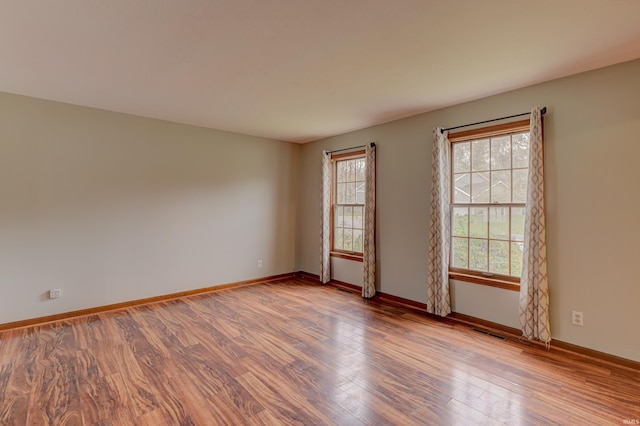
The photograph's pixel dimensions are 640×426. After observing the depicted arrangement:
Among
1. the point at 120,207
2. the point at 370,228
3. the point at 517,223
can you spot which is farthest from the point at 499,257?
the point at 120,207

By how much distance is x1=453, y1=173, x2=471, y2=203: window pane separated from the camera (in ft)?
11.9

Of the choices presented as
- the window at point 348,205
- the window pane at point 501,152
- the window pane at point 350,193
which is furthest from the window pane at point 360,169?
the window pane at point 501,152

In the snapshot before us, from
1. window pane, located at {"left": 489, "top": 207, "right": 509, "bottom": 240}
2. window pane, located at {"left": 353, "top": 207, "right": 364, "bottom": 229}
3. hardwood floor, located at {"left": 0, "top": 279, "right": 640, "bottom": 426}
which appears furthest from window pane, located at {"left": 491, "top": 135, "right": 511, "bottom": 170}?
window pane, located at {"left": 353, "top": 207, "right": 364, "bottom": 229}

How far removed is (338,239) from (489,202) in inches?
99.6

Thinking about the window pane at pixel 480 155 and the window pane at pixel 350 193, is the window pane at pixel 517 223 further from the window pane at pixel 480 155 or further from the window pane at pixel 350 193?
the window pane at pixel 350 193

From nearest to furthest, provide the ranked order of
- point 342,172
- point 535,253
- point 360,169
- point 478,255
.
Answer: point 535,253 → point 478,255 → point 360,169 → point 342,172

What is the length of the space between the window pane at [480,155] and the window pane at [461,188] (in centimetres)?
15

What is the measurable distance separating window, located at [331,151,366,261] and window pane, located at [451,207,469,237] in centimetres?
152

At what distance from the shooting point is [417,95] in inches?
129

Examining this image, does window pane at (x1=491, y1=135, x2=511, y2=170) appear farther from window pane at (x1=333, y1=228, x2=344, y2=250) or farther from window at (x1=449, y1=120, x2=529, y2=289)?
window pane at (x1=333, y1=228, x2=344, y2=250)

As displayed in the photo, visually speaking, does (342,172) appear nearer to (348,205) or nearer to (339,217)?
(348,205)

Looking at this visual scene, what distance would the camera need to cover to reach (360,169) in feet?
16.2

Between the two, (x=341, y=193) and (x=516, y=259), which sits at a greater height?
(x=341, y=193)

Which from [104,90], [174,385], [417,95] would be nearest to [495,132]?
[417,95]
